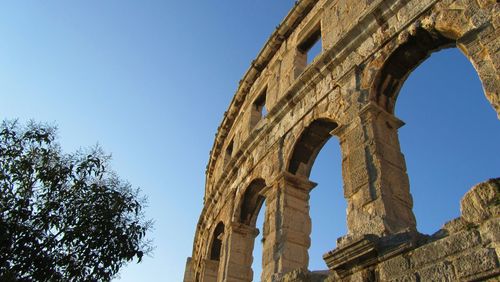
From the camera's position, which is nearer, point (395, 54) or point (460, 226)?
point (460, 226)

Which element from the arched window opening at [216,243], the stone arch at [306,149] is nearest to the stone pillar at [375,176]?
the stone arch at [306,149]

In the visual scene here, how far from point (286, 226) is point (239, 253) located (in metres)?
2.19

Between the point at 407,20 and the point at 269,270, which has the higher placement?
the point at 407,20

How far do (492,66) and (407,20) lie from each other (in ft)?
6.09

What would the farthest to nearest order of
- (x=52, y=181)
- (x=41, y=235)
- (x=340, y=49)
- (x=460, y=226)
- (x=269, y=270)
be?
(x=340, y=49)
(x=269, y=270)
(x=52, y=181)
(x=41, y=235)
(x=460, y=226)

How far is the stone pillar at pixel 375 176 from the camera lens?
499 cm

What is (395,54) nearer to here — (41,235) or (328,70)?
(328,70)

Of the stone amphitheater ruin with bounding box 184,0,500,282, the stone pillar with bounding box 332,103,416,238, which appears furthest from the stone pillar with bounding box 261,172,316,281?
the stone pillar with bounding box 332,103,416,238

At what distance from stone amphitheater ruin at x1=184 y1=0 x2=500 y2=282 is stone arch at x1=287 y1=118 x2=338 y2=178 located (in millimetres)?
19

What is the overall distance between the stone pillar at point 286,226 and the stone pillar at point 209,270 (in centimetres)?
394

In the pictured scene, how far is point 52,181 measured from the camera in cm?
595

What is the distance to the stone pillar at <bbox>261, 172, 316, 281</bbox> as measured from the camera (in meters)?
6.55

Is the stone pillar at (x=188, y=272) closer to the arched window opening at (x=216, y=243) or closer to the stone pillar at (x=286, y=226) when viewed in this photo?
the arched window opening at (x=216, y=243)

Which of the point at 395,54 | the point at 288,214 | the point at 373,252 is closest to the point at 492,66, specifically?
the point at 395,54
